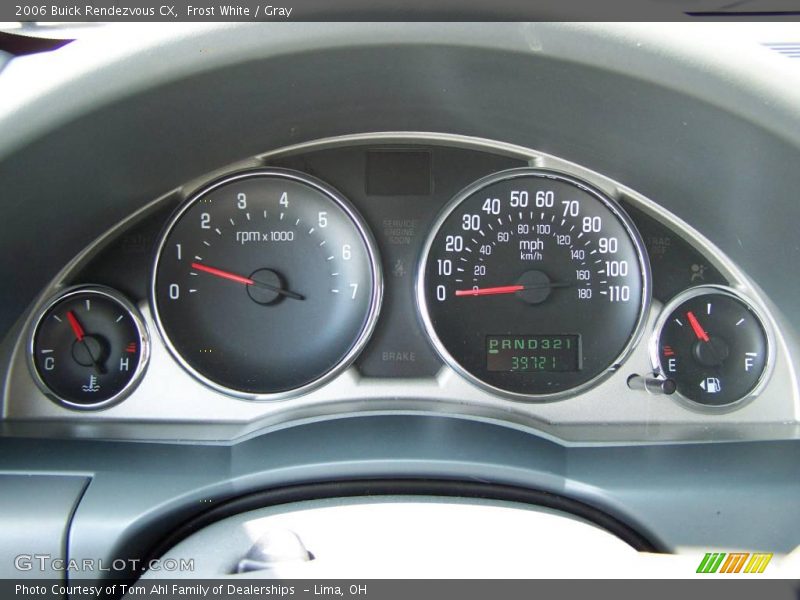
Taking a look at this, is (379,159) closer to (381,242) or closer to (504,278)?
(381,242)

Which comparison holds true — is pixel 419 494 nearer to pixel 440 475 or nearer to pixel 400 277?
pixel 440 475

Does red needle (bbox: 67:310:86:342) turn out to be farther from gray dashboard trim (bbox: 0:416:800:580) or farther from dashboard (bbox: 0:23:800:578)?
gray dashboard trim (bbox: 0:416:800:580)

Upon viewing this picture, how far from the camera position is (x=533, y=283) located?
8.23 feet

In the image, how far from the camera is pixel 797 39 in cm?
202

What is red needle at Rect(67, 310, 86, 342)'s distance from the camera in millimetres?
2467

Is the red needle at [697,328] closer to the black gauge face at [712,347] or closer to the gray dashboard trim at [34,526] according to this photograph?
the black gauge face at [712,347]

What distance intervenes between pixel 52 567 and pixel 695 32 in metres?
1.74

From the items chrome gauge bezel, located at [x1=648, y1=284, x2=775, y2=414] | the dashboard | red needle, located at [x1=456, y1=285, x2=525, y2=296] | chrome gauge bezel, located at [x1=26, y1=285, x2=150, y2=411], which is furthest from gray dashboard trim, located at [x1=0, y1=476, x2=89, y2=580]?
chrome gauge bezel, located at [x1=648, y1=284, x2=775, y2=414]

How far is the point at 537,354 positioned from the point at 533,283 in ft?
0.69

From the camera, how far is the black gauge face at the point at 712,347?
2449 millimetres

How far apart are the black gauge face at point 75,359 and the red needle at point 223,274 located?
0.23 metres

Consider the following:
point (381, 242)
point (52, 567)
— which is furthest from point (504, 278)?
point (52, 567)
